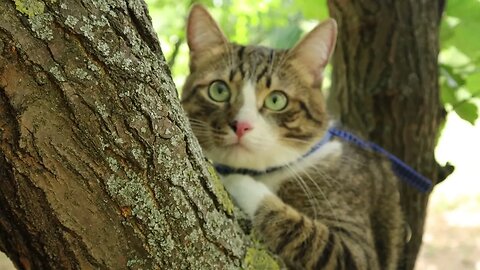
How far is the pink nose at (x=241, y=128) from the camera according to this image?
169 centimetres

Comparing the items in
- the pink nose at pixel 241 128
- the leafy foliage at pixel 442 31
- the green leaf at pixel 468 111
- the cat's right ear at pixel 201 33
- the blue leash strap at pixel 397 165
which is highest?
the leafy foliage at pixel 442 31

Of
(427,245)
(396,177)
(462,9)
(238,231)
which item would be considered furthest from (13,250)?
(427,245)

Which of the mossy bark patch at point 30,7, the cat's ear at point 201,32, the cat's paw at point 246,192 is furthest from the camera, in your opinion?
the cat's ear at point 201,32

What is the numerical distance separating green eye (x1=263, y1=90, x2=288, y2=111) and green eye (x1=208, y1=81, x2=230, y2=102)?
128 millimetres

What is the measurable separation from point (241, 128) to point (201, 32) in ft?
1.25

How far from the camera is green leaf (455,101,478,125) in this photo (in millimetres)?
1918

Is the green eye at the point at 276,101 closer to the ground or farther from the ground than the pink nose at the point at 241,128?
farther from the ground

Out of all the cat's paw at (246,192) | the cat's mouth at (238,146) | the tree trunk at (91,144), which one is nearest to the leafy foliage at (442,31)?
the cat's mouth at (238,146)

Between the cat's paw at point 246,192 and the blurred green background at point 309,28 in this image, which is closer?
the cat's paw at point 246,192

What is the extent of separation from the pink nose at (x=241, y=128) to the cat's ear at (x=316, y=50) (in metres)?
0.33

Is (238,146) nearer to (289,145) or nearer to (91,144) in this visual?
(289,145)

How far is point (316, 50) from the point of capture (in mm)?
1881

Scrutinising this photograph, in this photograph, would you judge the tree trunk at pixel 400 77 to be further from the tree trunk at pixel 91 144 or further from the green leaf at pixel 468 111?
the tree trunk at pixel 91 144

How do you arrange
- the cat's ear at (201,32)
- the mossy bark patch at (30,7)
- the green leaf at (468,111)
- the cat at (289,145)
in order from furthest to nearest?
the green leaf at (468,111)
the cat's ear at (201,32)
the cat at (289,145)
the mossy bark patch at (30,7)
